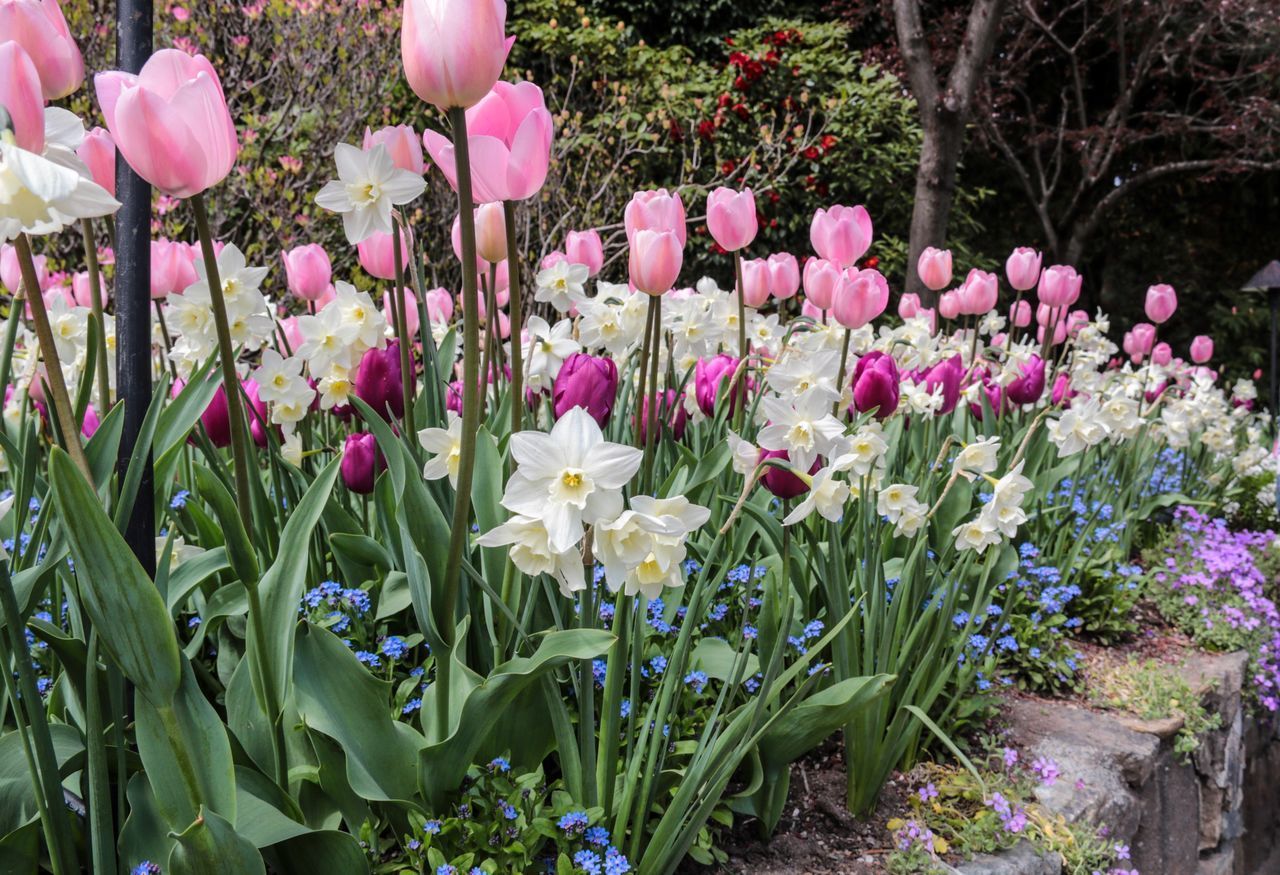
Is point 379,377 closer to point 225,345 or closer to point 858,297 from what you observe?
point 225,345

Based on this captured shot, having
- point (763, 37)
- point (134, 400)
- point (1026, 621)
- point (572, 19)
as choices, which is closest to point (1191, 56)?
point (763, 37)

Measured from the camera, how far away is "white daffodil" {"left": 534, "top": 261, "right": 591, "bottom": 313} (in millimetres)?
1865

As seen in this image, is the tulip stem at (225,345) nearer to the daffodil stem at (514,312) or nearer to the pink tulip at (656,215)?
the daffodil stem at (514,312)

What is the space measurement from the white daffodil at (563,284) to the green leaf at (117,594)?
109 centimetres

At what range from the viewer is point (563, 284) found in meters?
1.90

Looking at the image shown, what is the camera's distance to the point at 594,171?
6.25m

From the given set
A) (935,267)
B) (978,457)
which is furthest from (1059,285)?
(978,457)

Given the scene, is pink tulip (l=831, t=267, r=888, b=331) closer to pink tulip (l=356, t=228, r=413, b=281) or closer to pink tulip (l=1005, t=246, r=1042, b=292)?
pink tulip (l=356, t=228, r=413, b=281)

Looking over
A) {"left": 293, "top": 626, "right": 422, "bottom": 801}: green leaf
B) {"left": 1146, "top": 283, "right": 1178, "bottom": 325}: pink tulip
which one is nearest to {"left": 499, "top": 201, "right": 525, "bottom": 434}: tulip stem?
{"left": 293, "top": 626, "right": 422, "bottom": 801}: green leaf

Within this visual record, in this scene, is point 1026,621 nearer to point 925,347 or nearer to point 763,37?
point 925,347

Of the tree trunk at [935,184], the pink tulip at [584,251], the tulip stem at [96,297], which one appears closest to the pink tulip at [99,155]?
the tulip stem at [96,297]

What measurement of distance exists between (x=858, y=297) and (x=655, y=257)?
62cm

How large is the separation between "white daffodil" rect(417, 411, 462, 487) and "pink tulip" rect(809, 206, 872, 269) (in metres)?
0.88

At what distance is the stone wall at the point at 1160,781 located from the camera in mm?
1842
